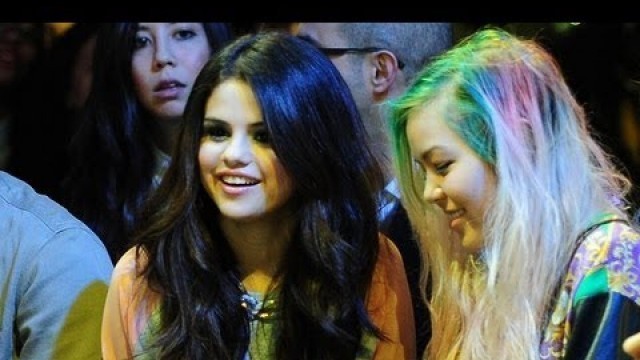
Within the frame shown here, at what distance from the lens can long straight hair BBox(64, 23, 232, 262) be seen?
1.81 m

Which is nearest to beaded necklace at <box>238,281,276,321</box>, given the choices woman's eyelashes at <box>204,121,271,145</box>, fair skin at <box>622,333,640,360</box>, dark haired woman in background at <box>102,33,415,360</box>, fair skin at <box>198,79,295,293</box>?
dark haired woman in background at <box>102,33,415,360</box>

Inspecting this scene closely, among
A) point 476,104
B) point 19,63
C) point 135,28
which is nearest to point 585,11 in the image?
point 476,104

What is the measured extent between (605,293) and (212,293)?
0.58m

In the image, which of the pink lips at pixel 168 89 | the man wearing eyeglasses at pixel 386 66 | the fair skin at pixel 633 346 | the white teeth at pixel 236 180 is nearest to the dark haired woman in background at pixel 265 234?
the white teeth at pixel 236 180

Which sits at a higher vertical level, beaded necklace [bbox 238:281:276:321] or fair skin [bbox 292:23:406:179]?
fair skin [bbox 292:23:406:179]

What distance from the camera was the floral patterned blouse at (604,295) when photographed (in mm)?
1394

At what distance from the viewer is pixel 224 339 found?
1.61 meters

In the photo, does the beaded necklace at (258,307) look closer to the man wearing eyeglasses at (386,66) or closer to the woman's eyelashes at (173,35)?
the man wearing eyeglasses at (386,66)

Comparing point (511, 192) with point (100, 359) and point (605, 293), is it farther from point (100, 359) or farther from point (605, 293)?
point (100, 359)

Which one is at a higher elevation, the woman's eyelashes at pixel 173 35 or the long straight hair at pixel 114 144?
the woman's eyelashes at pixel 173 35

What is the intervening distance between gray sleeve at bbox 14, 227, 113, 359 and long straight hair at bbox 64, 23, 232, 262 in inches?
3.3

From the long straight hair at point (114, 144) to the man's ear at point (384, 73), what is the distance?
0.26 metres

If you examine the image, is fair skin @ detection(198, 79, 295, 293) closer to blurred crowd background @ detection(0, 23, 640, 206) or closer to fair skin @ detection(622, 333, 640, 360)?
blurred crowd background @ detection(0, 23, 640, 206)

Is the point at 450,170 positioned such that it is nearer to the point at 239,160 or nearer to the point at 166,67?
the point at 239,160
